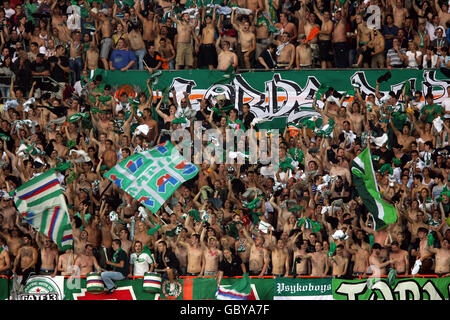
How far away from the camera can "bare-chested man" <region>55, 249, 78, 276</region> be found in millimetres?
19578

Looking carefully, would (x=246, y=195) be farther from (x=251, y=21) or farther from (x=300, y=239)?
(x=251, y=21)

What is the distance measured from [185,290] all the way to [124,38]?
6.26 metres

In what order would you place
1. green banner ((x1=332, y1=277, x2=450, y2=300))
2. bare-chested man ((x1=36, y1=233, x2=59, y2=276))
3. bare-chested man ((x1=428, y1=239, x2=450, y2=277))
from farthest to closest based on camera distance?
bare-chested man ((x1=36, y1=233, x2=59, y2=276))
bare-chested man ((x1=428, y1=239, x2=450, y2=277))
green banner ((x1=332, y1=277, x2=450, y2=300))

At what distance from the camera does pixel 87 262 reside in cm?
1958

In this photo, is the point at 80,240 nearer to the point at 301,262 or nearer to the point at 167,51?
the point at 301,262

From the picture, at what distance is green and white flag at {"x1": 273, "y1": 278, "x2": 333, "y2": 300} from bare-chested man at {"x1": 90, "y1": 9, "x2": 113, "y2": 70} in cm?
642

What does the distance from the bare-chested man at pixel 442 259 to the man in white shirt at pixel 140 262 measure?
4736mm

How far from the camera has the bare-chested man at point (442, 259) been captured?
19344 mm

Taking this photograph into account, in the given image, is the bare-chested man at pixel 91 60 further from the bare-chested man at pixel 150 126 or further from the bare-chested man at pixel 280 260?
the bare-chested man at pixel 280 260

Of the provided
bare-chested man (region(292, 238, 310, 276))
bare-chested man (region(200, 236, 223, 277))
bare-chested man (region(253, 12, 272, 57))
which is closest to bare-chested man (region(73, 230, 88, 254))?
bare-chested man (region(200, 236, 223, 277))

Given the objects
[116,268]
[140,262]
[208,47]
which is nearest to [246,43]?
[208,47]

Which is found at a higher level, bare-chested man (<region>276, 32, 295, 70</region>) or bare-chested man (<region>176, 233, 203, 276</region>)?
bare-chested man (<region>276, 32, 295, 70</region>)

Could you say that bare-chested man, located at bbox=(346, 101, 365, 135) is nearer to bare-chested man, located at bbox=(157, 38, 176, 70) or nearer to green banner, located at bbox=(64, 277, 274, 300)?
bare-chested man, located at bbox=(157, 38, 176, 70)

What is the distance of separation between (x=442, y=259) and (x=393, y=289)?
1134 mm
